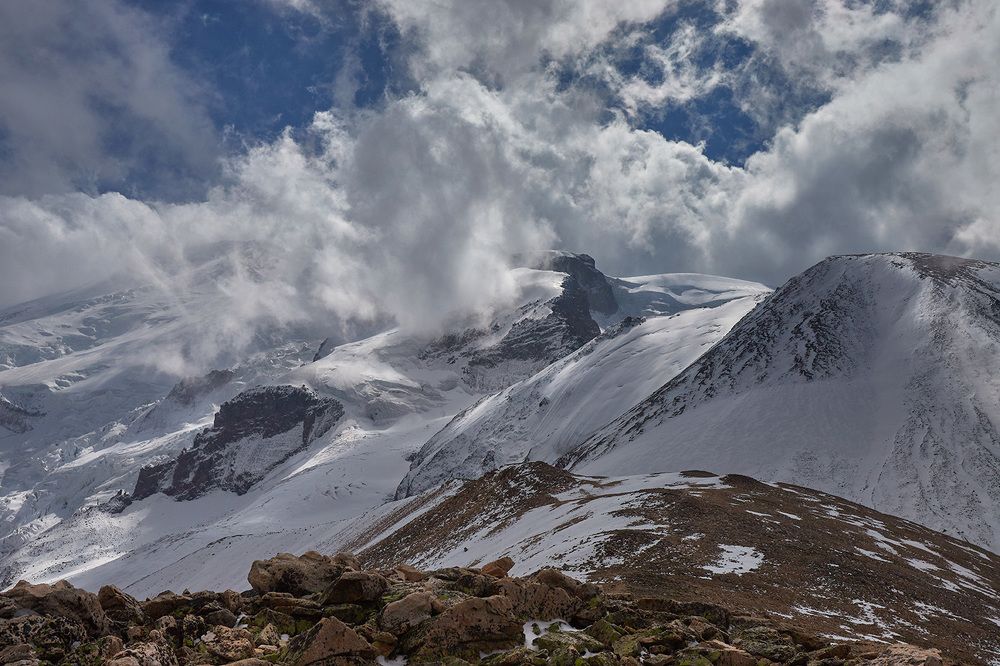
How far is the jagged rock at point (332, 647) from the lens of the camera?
15.2 metres

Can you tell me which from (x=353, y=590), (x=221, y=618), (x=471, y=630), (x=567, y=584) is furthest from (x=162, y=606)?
(x=567, y=584)

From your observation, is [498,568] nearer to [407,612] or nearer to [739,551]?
[407,612]

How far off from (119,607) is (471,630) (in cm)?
924

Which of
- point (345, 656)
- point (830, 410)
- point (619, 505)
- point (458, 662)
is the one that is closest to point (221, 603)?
point (345, 656)

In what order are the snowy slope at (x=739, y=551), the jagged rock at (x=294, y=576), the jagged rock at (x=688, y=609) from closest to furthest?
1. the jagged rock at (x=294, y=576)
2. the jagged rock at (x=688, y=609)
3. the snowy slope at (x=739, y=551)

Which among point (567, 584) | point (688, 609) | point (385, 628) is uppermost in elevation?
point (385, 628)

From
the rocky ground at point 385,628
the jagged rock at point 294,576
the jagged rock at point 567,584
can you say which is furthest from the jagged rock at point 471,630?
the jagged rock at point 294,576

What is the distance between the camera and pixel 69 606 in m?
17.7

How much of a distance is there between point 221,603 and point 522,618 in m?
7.98

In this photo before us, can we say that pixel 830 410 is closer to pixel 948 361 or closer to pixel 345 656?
pixel 948 361

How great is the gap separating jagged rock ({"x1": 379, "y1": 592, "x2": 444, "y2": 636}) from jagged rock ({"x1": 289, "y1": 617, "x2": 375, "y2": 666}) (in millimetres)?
1296

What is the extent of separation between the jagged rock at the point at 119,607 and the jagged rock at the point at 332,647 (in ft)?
18.3

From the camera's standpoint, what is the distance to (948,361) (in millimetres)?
132500

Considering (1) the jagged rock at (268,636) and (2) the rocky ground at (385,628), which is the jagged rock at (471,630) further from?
(1) the jagged rock at (268,636)
